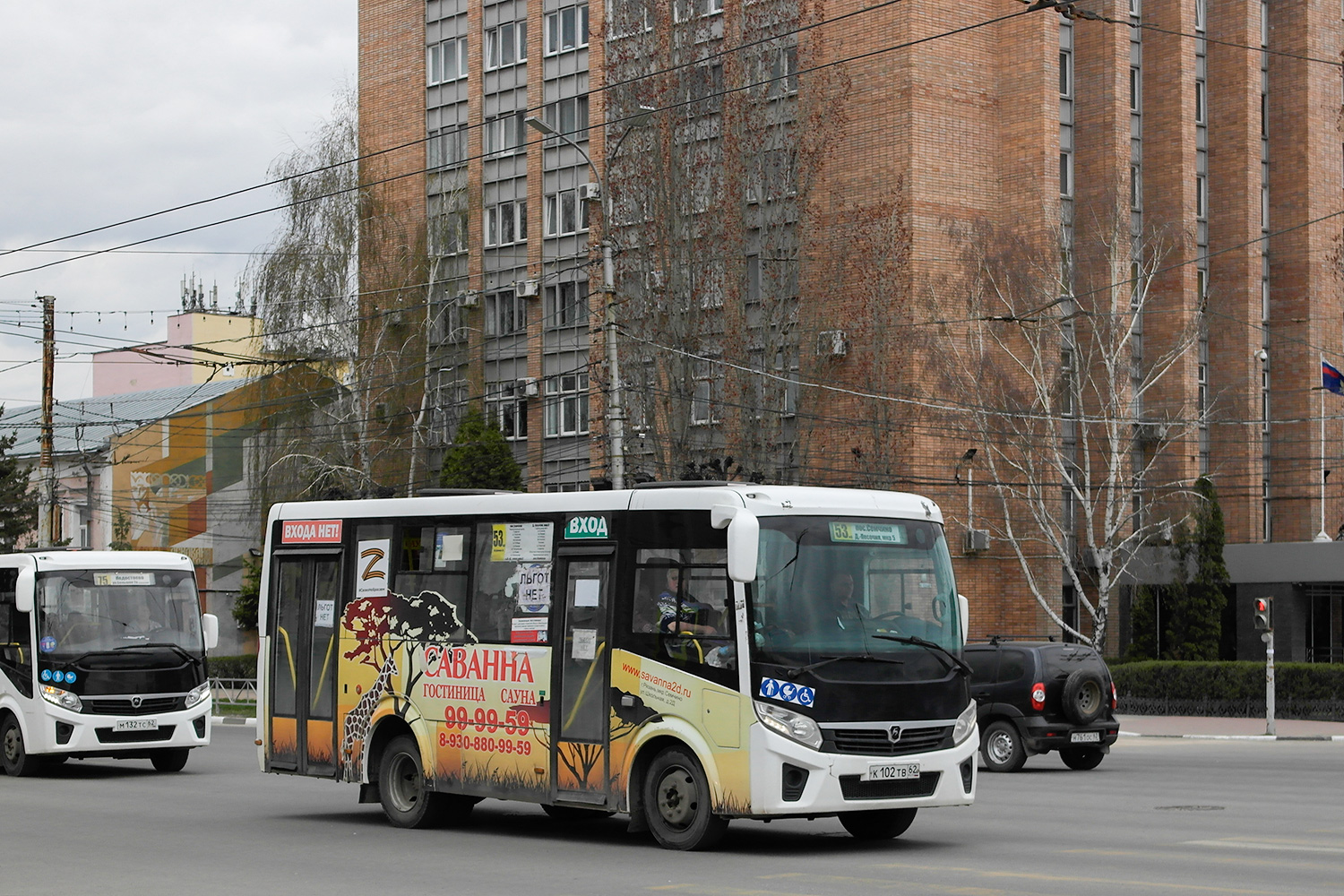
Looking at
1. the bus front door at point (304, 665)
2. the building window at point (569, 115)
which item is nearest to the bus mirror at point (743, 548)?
the bus front door at point (304, 665)

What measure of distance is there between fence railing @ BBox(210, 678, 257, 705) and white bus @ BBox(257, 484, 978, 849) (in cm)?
3038

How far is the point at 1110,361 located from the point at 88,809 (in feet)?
97.1

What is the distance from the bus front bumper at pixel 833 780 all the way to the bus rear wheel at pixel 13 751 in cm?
1302

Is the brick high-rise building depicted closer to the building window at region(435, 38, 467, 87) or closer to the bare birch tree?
the building window at region(435, 38, 467, 87)

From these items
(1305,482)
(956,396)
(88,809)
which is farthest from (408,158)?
(88,809)

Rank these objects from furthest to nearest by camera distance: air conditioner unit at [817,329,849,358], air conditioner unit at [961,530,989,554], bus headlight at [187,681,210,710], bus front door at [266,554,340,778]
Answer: air conditioner unit at [961,530,989,554], air conditioner unit at [817,329,849,358], bus headlight at [187,681,210,710], bus front door at [266,554,340,778]

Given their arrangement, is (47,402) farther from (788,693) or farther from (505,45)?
(788,693)

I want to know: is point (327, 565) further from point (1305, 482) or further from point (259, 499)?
point (1305, 482)

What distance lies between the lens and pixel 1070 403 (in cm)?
4522

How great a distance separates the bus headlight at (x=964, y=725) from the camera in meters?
12.9

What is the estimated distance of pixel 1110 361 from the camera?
136 feet

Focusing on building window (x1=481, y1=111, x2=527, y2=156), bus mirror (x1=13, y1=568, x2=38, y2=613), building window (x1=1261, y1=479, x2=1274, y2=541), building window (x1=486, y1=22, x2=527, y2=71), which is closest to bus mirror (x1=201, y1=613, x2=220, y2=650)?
bus mirror (x1=13, y1=568, x2=38, y2=613)

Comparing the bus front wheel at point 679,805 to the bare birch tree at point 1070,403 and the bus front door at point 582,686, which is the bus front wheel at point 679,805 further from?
the bare birch tree at point 1070,403

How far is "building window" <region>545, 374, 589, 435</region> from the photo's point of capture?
5309 cm
